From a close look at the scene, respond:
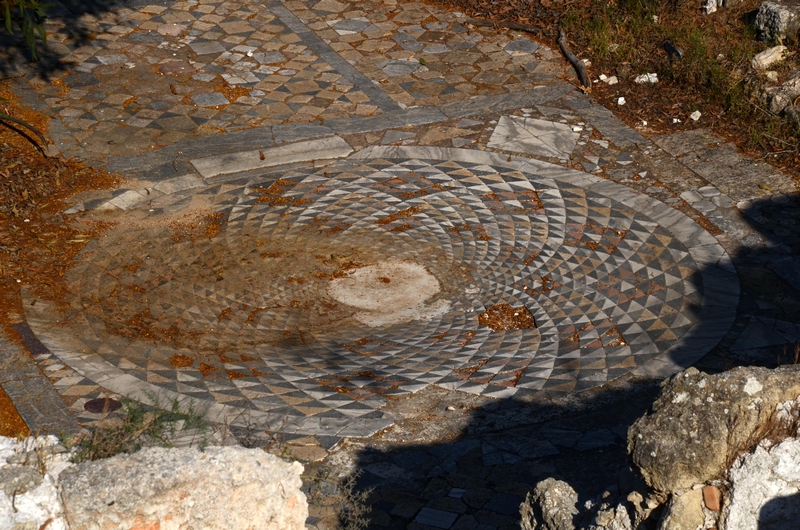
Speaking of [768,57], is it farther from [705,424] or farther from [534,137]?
[705,424]

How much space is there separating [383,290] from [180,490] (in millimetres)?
4153

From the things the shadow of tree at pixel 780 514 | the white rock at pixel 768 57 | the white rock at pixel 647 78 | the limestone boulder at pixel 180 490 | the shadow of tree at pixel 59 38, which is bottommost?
the shadow of tree at pixel 59 38

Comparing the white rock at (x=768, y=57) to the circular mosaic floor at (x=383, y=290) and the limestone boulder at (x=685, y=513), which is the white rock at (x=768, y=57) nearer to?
the circular mosaic floor at (x=383, y=290)

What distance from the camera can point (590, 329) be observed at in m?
6.95

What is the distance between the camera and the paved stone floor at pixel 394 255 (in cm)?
579

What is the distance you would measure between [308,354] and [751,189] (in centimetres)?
432

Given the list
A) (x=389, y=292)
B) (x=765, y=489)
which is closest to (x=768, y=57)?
(x=389, y=292)

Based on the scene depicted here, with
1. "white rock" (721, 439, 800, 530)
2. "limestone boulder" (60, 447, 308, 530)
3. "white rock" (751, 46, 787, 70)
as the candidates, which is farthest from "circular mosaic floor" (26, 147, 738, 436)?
"white rock" (721, 439, 800, 530)

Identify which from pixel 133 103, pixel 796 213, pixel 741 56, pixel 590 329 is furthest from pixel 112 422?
pixel 741 56

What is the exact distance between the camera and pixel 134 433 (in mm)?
4344

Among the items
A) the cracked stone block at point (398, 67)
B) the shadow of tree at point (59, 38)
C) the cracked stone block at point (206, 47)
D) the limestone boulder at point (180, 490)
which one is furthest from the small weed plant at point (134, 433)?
the cracked stone block at point (206, 47)

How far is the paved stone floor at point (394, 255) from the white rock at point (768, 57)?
3.38 feet

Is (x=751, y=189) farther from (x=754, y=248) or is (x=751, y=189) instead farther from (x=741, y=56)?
(x=741, y=56)

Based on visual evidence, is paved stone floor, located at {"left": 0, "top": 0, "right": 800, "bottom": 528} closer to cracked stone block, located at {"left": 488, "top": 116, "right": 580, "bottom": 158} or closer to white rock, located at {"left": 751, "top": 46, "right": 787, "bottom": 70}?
cracked stone block, located at {"left": 488, "top": 116, "right": 580, "bottom": 158}
